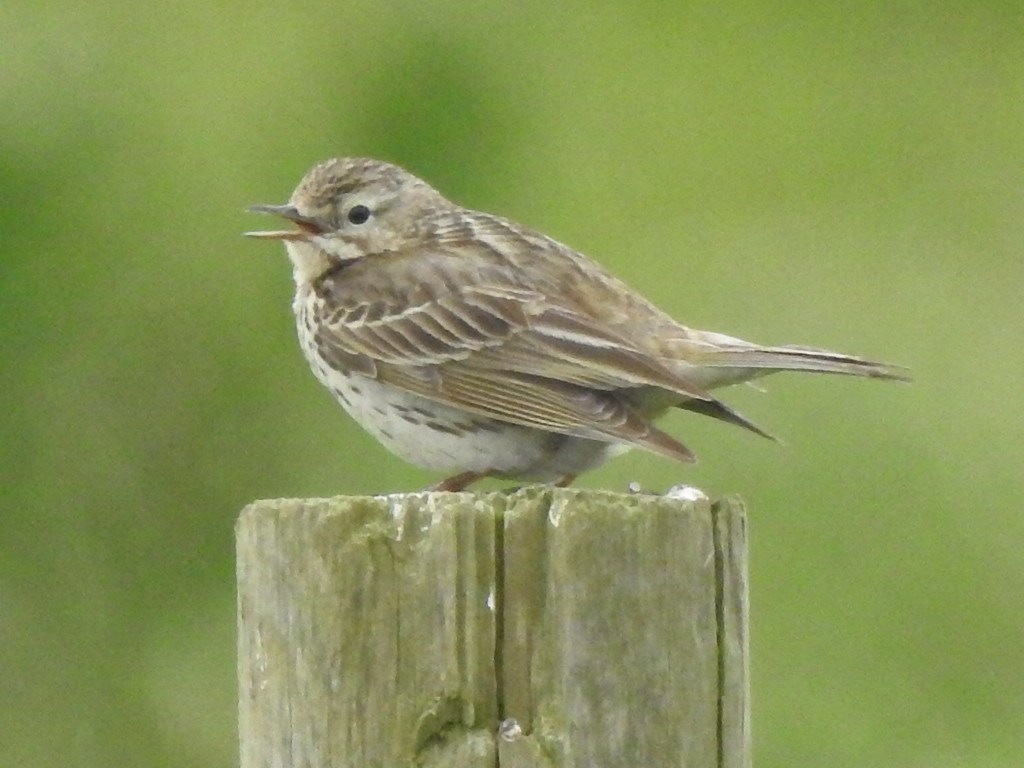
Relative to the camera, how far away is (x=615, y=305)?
24.4 feet

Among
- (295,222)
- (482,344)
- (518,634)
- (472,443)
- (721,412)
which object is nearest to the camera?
(518,634)

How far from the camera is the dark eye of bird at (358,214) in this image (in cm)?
824

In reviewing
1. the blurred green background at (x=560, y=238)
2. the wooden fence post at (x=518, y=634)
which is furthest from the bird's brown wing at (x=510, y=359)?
the blurred green background at (x=560, y=238)

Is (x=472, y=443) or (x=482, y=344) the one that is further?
(x=482, y=344)

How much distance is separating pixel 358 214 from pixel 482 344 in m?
1.12

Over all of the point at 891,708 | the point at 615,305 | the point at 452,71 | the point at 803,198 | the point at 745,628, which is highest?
the point at 452,71

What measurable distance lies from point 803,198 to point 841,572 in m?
3.16

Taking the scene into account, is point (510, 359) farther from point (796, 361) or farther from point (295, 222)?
point (295, 222)

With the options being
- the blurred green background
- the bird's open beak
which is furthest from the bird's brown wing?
the blurred green background

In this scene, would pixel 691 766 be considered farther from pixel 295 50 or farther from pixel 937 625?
pixel 295 50

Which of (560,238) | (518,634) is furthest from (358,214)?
(560,238)

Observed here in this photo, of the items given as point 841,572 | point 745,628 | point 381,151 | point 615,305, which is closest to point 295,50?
point 381,151

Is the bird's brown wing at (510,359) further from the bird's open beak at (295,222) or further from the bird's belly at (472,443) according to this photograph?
the bird's open beak at (295,222)

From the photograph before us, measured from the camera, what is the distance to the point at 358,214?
826 centimetres
